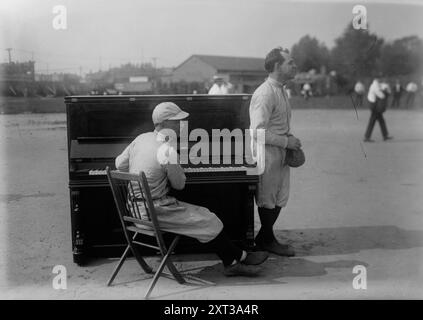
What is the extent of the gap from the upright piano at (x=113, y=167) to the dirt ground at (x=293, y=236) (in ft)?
1.04

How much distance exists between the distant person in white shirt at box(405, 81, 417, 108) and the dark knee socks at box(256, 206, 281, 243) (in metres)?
22.5

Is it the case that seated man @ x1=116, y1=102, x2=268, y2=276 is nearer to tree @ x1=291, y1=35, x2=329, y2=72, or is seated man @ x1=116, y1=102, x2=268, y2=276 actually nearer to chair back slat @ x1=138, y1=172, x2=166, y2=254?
chair back slat @ x1=138, y1=172, x2=166, y2=254

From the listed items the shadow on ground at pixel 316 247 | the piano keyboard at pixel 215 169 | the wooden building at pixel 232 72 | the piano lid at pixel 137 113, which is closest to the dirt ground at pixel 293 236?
the shadow on ground at pixel 316 247

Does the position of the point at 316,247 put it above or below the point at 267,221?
below

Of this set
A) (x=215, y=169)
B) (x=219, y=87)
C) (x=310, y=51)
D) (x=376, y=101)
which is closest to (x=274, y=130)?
(x=215, y=169)

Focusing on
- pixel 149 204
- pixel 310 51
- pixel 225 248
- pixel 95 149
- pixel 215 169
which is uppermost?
pixel 310 51

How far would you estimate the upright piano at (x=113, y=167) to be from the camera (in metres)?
4.68

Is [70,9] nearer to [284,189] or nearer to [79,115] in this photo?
[79,115]

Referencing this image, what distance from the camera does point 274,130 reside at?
4941 mm

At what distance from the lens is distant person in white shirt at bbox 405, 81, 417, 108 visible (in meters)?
26.5

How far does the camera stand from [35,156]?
10.9 m

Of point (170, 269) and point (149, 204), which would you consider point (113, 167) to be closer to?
point (149, 204)

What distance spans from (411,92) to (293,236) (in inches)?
968
